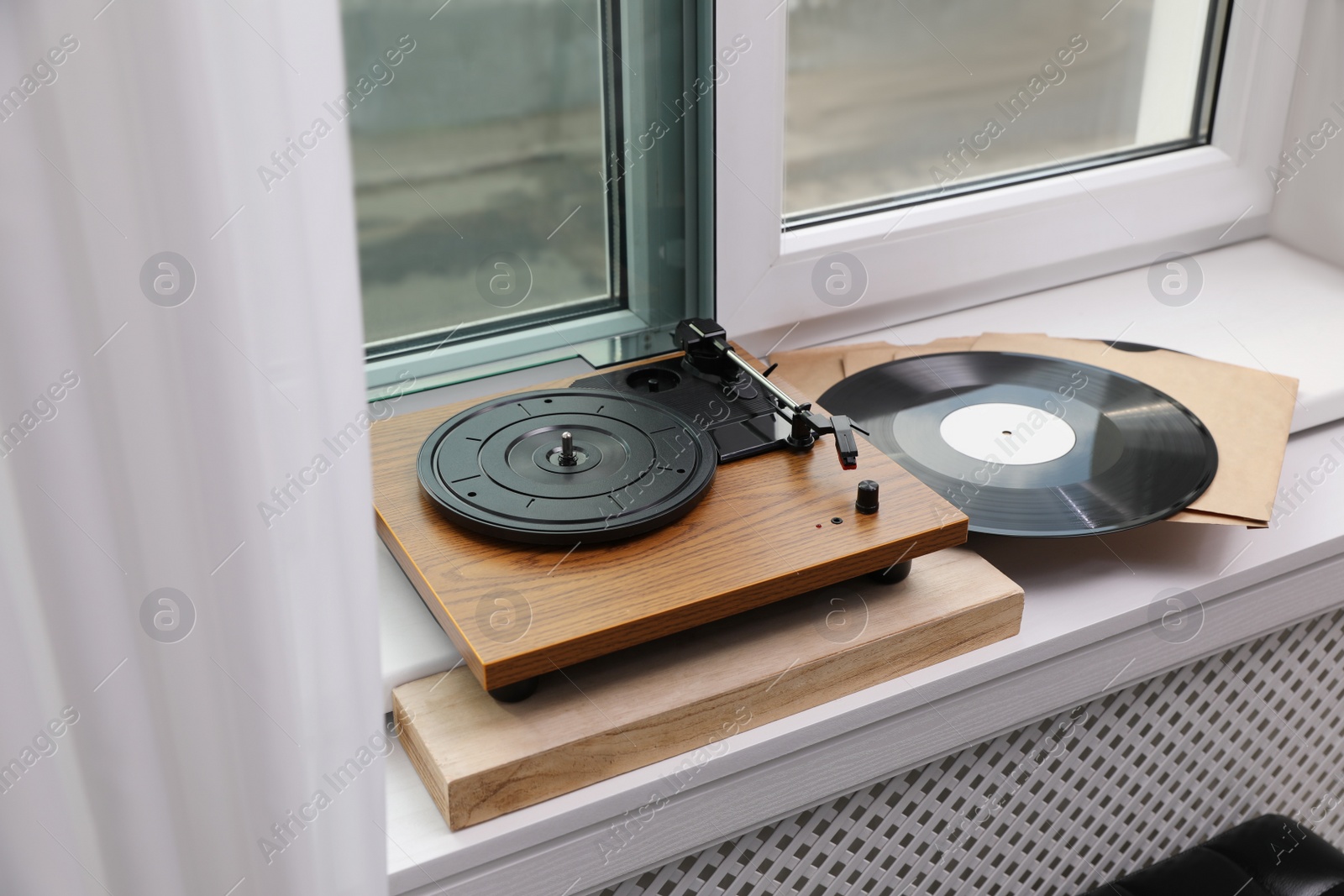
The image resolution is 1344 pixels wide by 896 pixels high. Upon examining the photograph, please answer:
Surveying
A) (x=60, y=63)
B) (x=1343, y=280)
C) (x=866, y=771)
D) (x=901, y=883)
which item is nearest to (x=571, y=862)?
(x=866, y=771)

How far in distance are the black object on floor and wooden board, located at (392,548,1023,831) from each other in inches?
13.2

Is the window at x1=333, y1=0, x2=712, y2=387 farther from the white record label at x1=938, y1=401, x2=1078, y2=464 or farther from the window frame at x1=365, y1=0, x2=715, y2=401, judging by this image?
the white record label at x1=938, y1=401, x2=1078, y2=464

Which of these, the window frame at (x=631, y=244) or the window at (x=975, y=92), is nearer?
the window frame at (x=631, y=244)

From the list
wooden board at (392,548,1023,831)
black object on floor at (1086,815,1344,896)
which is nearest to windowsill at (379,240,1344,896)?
wooden board at (392,548,1023,831)

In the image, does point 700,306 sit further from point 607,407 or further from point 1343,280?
point 1343,280

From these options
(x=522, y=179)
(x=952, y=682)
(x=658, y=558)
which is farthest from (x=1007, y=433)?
(x=522, y=179)

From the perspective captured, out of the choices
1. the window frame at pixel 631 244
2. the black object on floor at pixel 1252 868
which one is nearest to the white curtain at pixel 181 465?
the window frame at pixel 631 244

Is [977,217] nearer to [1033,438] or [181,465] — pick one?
[1033,438]

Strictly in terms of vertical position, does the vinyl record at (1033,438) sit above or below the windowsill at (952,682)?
above

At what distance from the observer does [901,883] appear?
983mm

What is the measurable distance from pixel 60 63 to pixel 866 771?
0.69 m

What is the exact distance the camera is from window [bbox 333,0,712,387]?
100cm

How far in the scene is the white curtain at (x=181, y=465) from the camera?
1.75ft

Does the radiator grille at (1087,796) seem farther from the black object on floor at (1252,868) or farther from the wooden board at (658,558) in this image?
the wooden board at (658,558)
